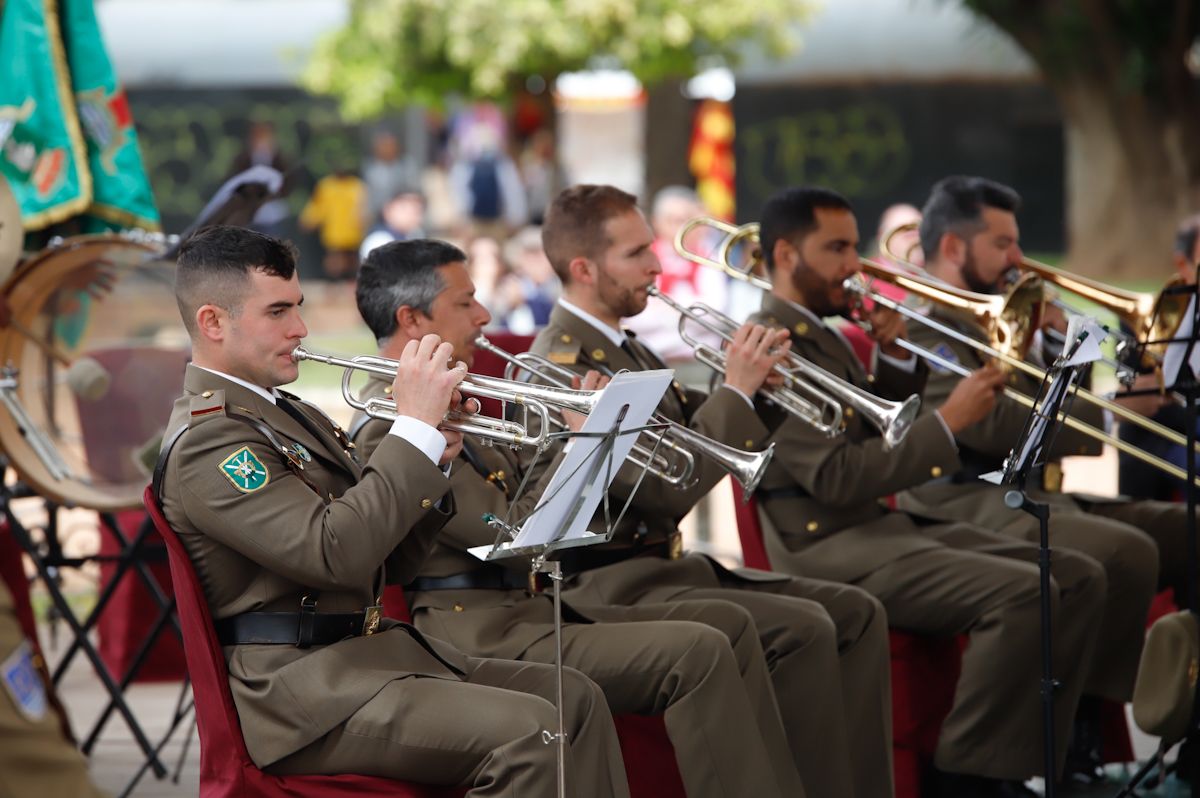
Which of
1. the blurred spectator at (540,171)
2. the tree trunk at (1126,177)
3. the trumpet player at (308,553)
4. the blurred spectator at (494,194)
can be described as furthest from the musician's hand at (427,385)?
the tree trunk at (1126,177)

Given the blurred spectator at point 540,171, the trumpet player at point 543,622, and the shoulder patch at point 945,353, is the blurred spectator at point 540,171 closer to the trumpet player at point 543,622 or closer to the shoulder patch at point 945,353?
the shoulder patch at point 945,353

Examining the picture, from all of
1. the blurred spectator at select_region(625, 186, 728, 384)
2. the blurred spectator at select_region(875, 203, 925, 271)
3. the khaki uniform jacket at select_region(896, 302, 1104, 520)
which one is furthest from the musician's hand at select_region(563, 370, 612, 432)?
the blurred spectator at select_region(625, 186, 728, 384)

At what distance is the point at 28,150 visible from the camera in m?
5.56

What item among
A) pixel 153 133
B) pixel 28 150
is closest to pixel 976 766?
pixel 28 150

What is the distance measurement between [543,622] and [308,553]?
95 cm

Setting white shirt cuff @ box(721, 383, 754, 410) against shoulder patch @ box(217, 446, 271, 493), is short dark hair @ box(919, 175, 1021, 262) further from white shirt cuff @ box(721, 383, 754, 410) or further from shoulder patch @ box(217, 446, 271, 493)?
shoulder patch @ box(217, 446, 271, 493)

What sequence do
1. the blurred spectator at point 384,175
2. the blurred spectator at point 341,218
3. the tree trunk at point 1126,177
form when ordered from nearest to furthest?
the tree trunk at point 1126,177, the blurred spectator at point 384,175, the blurred spectator at point 341,218

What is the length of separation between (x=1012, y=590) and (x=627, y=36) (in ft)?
33.6

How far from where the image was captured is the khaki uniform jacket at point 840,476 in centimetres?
487

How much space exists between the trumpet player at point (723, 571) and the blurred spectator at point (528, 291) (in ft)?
16.8

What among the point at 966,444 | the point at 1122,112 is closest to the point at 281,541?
the point at 966,444

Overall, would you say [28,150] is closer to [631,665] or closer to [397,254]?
[397,254]

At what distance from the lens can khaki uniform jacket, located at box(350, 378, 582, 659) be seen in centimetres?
397

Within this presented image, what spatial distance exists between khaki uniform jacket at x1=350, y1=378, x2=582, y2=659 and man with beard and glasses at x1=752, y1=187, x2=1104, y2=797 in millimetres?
1075
